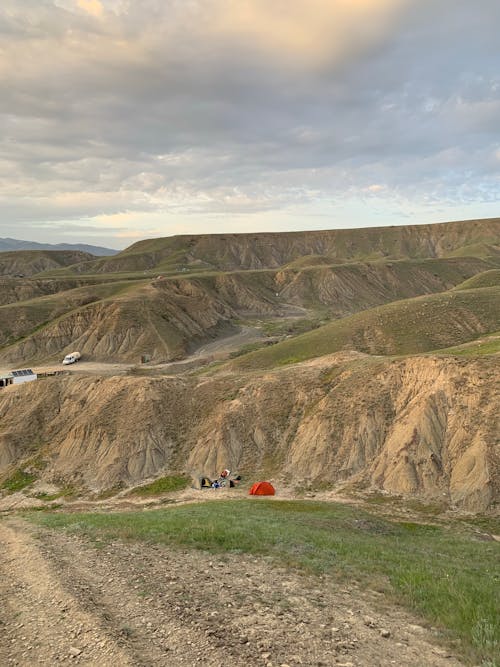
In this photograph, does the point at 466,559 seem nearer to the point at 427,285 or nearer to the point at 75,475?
the point at 75,475

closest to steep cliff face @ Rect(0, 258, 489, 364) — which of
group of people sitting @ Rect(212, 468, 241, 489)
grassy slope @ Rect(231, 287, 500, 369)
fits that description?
grassy slope @ Rect(231, 287, 500, 369)

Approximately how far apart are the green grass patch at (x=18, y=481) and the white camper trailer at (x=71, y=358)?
4285cm

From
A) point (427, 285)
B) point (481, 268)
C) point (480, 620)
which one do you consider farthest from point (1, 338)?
point (481, 268)

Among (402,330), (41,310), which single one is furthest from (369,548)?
(41,310)

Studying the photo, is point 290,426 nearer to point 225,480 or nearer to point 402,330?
point 225,480

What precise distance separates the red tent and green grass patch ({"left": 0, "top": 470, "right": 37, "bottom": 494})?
73.6 feet

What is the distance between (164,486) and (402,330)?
1811 inches

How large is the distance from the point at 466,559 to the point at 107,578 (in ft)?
54.0

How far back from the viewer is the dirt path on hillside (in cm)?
1058

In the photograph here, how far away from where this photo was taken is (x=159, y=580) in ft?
48.3

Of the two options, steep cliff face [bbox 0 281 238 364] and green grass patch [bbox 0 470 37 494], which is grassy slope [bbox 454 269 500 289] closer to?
steep cliff face [bbox 0 281 238 364]

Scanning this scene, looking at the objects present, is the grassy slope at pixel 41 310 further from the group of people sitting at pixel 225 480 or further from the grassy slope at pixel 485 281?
the grassy slope at pixel 485 281

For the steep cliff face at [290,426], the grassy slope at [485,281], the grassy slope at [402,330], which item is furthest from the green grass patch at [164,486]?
the grassy slope at [485,281]

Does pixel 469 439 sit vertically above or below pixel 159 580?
below
